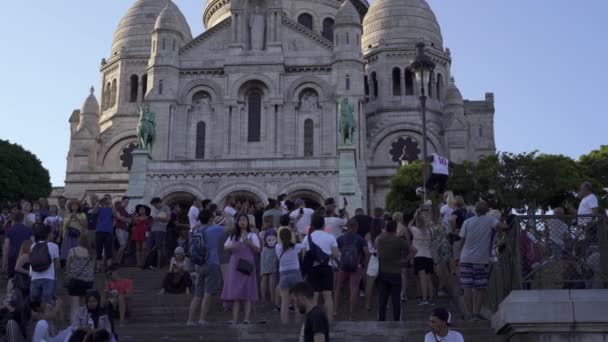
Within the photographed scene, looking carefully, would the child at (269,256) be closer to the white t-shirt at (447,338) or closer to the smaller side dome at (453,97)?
the white t-shirt at (447,338)

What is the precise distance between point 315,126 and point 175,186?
8.75 metres

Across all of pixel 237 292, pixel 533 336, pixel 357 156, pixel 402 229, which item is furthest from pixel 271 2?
pixel 533 336

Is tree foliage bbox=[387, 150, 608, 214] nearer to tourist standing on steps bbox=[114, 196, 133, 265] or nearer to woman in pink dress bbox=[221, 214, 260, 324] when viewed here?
tourist standing on steps bbox=[114, 196, 133, 265]

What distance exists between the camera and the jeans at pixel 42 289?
15469 millimetres

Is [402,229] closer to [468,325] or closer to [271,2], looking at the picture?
[468,325]

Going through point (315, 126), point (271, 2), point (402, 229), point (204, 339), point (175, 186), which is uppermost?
point (271, 2)

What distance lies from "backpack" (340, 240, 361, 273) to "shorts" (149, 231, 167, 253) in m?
7.43

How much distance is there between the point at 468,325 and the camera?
13.8 m

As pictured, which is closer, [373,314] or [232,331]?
[232,331]

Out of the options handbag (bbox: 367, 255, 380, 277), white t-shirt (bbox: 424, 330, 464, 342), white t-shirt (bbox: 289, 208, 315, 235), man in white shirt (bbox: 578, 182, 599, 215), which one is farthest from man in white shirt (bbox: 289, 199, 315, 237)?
white t-shirt (bbox: 424, 330, 464, 342)

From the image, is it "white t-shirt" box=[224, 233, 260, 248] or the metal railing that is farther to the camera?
"white t-shirt" box=[224, 233, 260, 248]

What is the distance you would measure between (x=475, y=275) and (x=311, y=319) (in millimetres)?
4985

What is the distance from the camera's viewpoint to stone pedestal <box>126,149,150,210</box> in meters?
40.4

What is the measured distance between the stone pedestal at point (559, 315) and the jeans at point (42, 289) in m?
7.70
